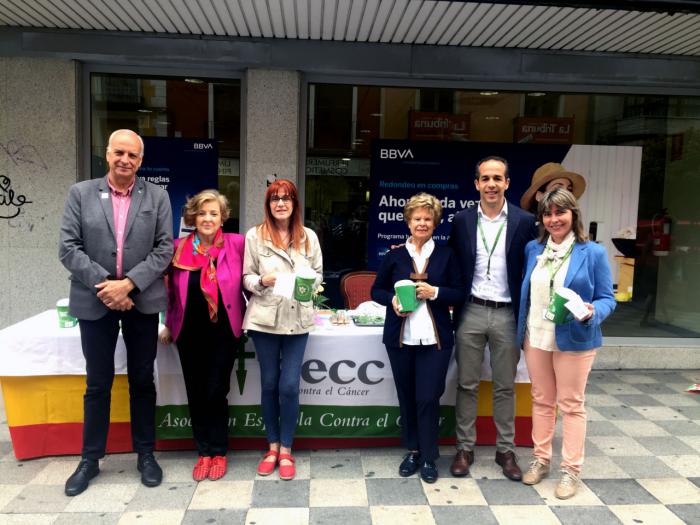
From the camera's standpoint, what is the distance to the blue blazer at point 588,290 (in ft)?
9.84

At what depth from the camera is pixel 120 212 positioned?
10.3 ft

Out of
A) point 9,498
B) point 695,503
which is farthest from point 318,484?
point 695,503

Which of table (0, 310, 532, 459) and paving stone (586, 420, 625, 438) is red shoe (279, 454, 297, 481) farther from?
paving stone (586, 420, 625, 438)

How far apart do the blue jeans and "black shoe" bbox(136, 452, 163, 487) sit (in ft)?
2.23

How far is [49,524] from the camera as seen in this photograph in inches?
112

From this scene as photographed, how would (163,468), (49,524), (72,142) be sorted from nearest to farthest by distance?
(49,524), (163,468), (72,142)

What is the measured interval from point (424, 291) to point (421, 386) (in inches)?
23.1

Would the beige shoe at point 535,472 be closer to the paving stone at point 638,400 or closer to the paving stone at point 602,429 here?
the paving stone at point 602,429

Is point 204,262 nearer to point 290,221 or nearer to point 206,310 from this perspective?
point 206,310

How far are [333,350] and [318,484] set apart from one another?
0.82 meters

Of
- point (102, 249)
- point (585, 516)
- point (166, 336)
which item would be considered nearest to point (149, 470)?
point (166, 336)

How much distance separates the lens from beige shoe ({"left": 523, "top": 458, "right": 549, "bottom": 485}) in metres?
3.34

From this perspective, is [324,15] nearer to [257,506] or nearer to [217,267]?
[217,267]

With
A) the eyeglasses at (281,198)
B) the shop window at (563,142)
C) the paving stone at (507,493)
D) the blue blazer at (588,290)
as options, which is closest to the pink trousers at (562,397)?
the blue blazer at (588,290)
